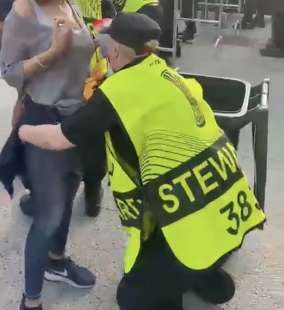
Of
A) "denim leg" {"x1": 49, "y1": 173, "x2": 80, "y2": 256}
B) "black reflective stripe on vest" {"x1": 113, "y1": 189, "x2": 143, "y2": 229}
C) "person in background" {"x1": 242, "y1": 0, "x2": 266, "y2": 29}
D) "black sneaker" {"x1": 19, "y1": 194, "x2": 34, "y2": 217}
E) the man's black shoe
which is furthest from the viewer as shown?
"person in background" {"x1": 242, "y1": 0, "x2": 266, "y2": 29}

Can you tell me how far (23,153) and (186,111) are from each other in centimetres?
57

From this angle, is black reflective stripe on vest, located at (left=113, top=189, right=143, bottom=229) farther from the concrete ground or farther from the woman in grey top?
the concrete ground

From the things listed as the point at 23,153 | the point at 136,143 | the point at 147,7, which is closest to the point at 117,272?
the point at 23,153

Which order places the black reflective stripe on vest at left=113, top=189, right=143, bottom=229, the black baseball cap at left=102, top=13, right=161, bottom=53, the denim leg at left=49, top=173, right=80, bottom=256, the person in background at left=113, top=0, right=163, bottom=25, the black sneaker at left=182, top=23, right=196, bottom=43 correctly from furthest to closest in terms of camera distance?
the black sneaker at left=182, top=23, right=196, bottom=43 < the person in background at left=113, top=0, right=163, bottom=25 < the denim leg at left=49, top=173, right=80, bottom=256 < the black reflective stripe on vest at left=113, top=189, right=143, bottom=229 < the black baseball cap at left=102, top=13, right=161, bottom=53

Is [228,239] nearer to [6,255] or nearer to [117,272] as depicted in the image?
[117,272]

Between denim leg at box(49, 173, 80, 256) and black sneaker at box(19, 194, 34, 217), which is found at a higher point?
denim leg at box(49, 173, 80, 256)

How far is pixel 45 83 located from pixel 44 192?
0.33 m

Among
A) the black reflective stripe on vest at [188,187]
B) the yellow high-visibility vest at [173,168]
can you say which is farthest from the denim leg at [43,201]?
the black reflective stripe on vest at [188,187]

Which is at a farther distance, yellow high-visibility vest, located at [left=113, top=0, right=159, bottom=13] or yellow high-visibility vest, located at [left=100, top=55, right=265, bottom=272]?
yellow high-visibility vest, located at [left=113, top=0, right=159, bottom=13]

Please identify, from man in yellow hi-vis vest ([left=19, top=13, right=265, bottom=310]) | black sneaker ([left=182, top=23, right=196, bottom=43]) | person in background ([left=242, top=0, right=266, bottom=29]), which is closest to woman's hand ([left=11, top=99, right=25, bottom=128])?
man in yellow hi-vis vest ([left=19, top=13, right=265, bottom=310])

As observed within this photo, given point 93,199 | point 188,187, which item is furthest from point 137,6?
point 188,187

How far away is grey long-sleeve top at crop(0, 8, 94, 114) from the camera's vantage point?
163 centimetres

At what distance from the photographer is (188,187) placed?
1561mm

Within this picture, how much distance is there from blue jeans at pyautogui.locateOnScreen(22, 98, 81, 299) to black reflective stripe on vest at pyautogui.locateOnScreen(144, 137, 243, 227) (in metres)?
0.34
